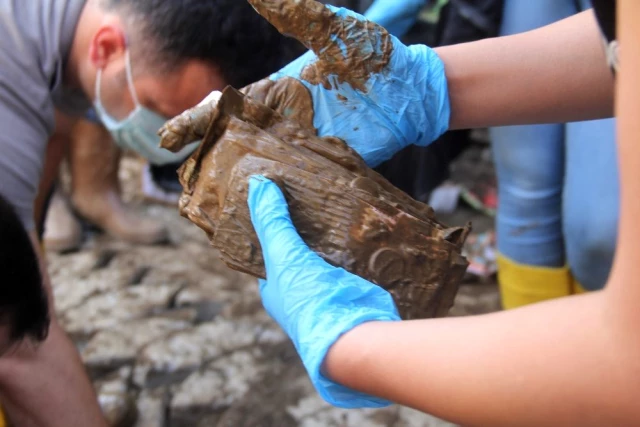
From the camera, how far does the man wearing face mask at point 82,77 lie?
1.45 meters

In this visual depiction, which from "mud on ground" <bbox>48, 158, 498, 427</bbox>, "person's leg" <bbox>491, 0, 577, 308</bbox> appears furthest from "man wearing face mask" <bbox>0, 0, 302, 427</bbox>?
"person's leg" <bbox>491, 0, 577, 308</bbox>

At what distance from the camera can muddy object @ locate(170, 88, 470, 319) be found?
112cm

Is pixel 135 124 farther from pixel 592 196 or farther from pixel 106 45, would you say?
pixel 592 196

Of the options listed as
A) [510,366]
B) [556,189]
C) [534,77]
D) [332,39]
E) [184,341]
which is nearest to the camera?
[510,366]

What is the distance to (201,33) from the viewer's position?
1.63 metres

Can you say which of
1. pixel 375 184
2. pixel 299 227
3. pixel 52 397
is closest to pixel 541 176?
pixel 375 184

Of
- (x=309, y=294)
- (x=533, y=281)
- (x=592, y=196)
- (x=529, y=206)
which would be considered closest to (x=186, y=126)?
(x=309, y=294)

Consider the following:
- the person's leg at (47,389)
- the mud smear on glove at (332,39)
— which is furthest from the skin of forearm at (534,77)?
the person's leg at (47,389)

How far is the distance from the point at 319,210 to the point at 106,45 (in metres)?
0.93

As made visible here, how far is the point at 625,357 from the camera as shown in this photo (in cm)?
67

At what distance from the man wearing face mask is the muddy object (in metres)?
0.56

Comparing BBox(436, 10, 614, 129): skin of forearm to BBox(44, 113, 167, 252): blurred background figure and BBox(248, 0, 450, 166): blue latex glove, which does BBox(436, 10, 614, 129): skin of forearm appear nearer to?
BBox(248, 0, 450, 166): blue latex glove

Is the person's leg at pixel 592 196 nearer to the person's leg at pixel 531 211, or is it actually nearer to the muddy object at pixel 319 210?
the person's leg at pixel 531 211

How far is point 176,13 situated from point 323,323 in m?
1.05
